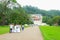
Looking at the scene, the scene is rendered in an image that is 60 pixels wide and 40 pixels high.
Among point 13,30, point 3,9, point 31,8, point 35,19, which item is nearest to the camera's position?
point 3,9

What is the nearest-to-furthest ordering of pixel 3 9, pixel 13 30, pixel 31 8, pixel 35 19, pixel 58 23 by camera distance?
pixel 3 9 → pixel 13 30 → pixel 58 23 → pixel 35 19 → pixel 31 8

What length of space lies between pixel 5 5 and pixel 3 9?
0.65 m

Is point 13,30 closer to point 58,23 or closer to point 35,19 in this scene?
point 58,23

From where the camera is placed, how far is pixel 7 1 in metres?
30.3

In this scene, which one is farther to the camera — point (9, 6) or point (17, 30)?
point (17, 30)

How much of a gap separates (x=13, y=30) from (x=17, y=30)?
37.3 inches

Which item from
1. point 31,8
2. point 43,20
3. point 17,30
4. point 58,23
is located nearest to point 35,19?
point 43,20

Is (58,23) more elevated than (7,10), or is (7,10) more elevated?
(7,10)

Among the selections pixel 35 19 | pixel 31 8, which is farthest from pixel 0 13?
pixel 31 8

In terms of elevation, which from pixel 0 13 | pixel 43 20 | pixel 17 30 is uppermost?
pixel 0 13

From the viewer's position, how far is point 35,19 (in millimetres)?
175125

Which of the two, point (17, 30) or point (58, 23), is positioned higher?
point (17, 30)

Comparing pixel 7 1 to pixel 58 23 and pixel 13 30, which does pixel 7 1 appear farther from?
pixel 58 23

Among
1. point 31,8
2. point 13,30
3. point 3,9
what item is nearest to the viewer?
point 3,9
